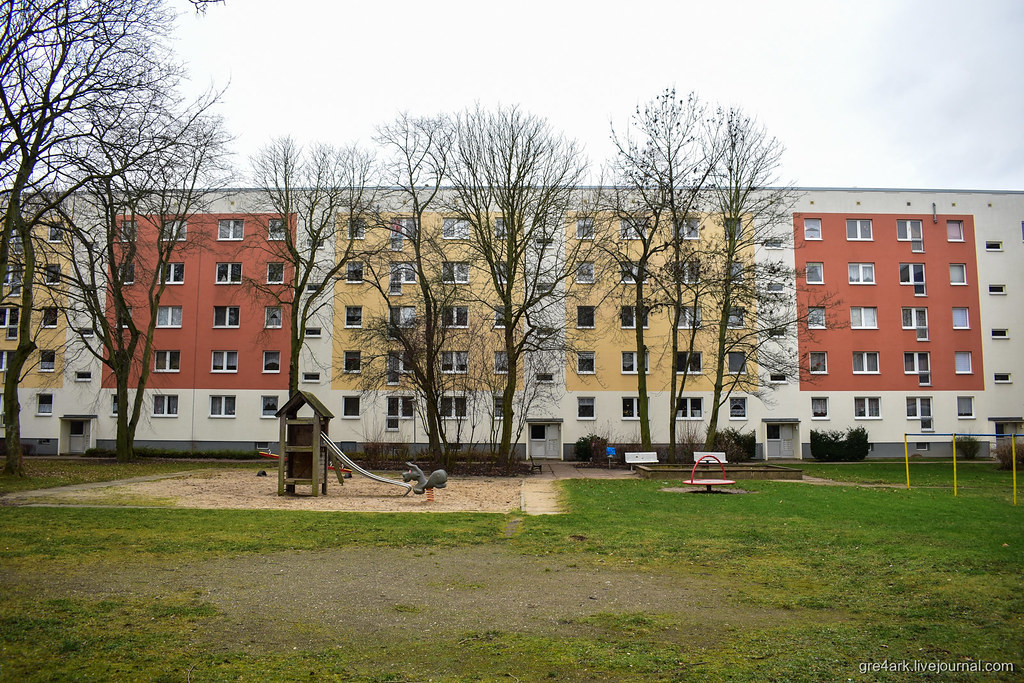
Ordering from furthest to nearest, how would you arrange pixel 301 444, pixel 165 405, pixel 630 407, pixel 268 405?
pixel 165 405 → pixel 268 405 → pixel 630 407 → pixel 301 444

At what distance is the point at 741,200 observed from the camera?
108ft

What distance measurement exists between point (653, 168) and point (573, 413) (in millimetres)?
17644

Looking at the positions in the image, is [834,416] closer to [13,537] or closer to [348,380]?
[348,380]

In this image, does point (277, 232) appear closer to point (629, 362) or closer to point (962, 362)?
point (629, 362)

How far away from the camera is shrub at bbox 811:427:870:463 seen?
43.5m

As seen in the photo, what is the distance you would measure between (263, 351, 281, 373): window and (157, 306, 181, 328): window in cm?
589

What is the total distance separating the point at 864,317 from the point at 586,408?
18.2 meters

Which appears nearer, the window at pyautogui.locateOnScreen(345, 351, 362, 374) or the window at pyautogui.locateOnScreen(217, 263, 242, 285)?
the window at pyautogui.locateOnScreen(345, 351, 362, 374)

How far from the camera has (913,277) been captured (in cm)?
4712

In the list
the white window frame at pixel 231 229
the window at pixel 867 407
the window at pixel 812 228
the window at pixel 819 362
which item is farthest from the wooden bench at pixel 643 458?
the white window frame at pixel 231 229

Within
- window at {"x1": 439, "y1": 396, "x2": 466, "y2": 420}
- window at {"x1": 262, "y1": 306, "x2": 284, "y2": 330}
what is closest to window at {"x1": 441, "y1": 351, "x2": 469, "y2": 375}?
window at {"x1": 439, "y1": 396, "x2": 466, "y2": 420}

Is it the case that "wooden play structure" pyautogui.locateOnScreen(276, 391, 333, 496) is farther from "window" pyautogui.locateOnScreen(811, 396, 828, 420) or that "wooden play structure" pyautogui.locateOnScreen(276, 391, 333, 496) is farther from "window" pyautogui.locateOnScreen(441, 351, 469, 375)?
"window" pyautogui.locateOnScreen(811, 396, 828, 420)

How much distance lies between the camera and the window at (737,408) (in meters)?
45.2

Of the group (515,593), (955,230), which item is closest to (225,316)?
(515,593)
